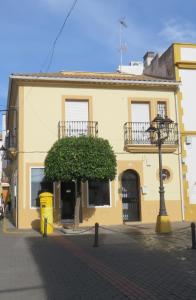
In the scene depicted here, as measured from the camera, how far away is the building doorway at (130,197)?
22.4 meters

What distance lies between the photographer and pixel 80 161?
61.2 ft

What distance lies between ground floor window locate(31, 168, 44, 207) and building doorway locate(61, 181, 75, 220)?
3.65 feet

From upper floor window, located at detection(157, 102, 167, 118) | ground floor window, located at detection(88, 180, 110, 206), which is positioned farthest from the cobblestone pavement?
upper floor window, located at detection(157, 102, 167, 118)

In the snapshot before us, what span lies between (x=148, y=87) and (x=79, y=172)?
22.9 feet

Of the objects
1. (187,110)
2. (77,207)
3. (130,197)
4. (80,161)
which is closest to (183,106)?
(187,110)

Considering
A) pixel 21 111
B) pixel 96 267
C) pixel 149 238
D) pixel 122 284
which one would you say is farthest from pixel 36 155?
pixel 122 284

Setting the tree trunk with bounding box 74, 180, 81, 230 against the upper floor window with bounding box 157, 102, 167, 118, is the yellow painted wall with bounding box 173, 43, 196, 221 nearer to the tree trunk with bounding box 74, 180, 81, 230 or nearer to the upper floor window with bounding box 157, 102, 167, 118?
the upper floor window with bounding box 157, 102, 167, 118

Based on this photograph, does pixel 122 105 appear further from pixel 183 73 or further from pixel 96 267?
pixel 96 267

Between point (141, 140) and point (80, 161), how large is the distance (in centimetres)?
495

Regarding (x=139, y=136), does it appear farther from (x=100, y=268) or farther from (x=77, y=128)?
(x=100, y=268)

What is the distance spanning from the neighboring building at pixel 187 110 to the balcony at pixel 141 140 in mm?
718

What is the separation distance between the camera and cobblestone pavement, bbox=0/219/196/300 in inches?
298

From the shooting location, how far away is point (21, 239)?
16266 millimetres

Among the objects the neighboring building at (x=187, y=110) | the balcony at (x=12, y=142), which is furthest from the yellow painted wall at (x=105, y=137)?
the balcony at (x=12, y=142)
